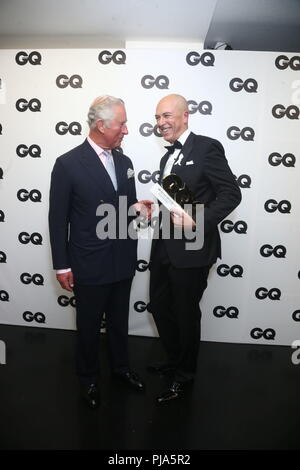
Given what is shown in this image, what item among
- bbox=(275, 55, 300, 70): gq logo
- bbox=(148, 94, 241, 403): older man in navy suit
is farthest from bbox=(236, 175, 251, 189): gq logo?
bbox=(275, 55, 300, 70): gq logo

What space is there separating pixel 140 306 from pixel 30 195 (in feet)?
3.90

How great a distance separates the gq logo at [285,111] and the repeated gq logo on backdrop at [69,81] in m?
1.34

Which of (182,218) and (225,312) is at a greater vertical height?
(182,218)

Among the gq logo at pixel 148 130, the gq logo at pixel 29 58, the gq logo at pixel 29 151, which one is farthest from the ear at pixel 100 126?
the gq logo at pixel 29 58

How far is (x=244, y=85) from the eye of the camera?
2.17 meters

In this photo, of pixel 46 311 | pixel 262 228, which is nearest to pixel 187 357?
pixel 262 228

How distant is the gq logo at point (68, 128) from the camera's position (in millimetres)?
2283

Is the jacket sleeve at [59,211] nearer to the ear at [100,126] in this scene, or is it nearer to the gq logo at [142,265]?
the ear at [100,126]

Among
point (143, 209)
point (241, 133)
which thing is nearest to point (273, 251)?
point (241, 133)

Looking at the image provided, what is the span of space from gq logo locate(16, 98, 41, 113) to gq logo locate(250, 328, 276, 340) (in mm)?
2316

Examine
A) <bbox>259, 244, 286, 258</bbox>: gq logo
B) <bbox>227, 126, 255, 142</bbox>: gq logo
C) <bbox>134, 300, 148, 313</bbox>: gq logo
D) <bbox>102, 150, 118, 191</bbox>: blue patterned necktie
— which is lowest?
<bbox>134, 300, 148, 313</bbox>: gq logo

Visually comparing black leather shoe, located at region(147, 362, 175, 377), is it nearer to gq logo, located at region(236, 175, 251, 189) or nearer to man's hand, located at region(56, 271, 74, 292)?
man's hand, located at region(56, 271, 74, 292)

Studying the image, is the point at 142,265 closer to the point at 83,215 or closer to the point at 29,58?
the point at 83,215

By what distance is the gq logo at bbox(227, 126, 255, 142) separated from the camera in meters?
2.22
